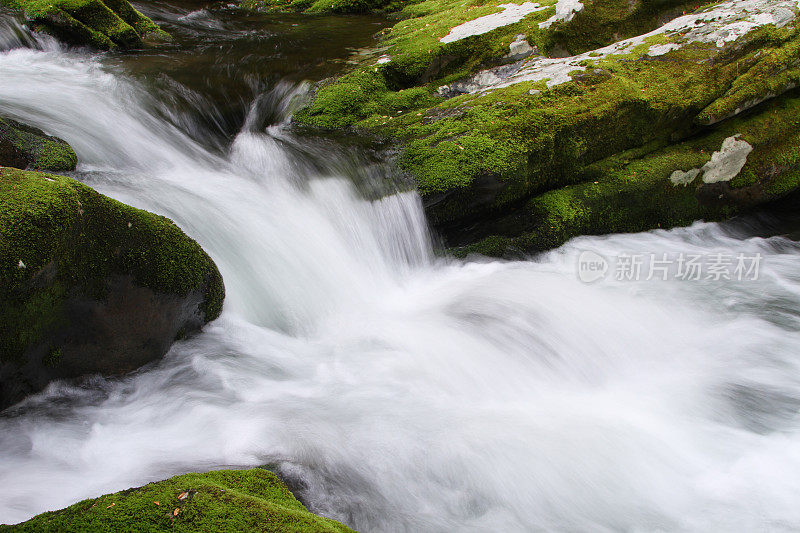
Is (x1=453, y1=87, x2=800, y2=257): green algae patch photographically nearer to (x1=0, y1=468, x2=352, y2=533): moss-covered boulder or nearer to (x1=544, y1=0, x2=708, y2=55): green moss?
(x1=544, y1=0, x2=708, y2=55): green moss

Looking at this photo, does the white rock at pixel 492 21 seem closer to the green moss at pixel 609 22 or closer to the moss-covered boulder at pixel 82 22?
the green moss at pixel 609 22

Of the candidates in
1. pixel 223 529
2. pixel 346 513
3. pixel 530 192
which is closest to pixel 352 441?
pixel 346 513

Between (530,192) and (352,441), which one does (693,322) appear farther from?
(352,441)

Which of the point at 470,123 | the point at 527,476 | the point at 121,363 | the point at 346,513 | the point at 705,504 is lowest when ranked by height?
the point at 705,504

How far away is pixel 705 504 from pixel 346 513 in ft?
8.04

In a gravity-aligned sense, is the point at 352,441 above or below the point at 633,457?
above

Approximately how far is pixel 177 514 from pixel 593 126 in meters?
6.19

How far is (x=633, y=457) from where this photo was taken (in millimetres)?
3965

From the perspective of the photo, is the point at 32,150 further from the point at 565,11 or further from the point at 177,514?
the point at 565,11

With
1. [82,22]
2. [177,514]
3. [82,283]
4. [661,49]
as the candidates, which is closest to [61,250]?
[82,283]

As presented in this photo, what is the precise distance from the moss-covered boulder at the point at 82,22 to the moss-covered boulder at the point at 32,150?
5069 mm

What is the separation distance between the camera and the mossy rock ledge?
6.20 m

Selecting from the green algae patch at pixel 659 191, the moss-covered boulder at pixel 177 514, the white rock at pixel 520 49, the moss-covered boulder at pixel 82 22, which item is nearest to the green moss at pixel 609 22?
the white rock at pixel 520 49

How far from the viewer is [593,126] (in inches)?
261
